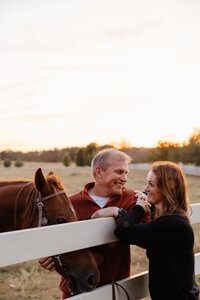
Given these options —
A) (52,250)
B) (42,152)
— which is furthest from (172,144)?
(52,250)

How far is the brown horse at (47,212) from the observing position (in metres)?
2.55

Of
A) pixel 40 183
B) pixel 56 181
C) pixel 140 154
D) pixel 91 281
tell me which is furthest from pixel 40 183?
pixel 140 154

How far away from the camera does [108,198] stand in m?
3.14

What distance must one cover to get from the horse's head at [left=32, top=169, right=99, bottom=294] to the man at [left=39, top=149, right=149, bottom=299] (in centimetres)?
21

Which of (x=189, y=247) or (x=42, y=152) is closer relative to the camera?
(x=189, y=247)

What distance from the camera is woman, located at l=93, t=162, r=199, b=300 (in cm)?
232

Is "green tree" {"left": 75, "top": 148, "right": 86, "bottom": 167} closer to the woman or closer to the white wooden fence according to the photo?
the white wooden fence

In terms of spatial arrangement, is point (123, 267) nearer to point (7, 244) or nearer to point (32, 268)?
point (7, 244)

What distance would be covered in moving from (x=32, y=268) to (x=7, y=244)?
5229mm

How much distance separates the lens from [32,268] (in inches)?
266

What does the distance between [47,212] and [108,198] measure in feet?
1.98

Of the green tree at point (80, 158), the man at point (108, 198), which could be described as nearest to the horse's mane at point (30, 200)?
the man at point (108, 198)

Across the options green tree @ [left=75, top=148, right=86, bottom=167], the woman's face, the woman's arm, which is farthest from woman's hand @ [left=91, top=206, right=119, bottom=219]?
green tree @ [left=75, top=148, right=86, bottom=167]

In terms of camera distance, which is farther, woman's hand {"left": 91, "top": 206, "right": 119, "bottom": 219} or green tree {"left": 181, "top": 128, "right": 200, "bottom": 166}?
green tree {"left": 181, "top": 128, "right": 200, "bottom": 166}
